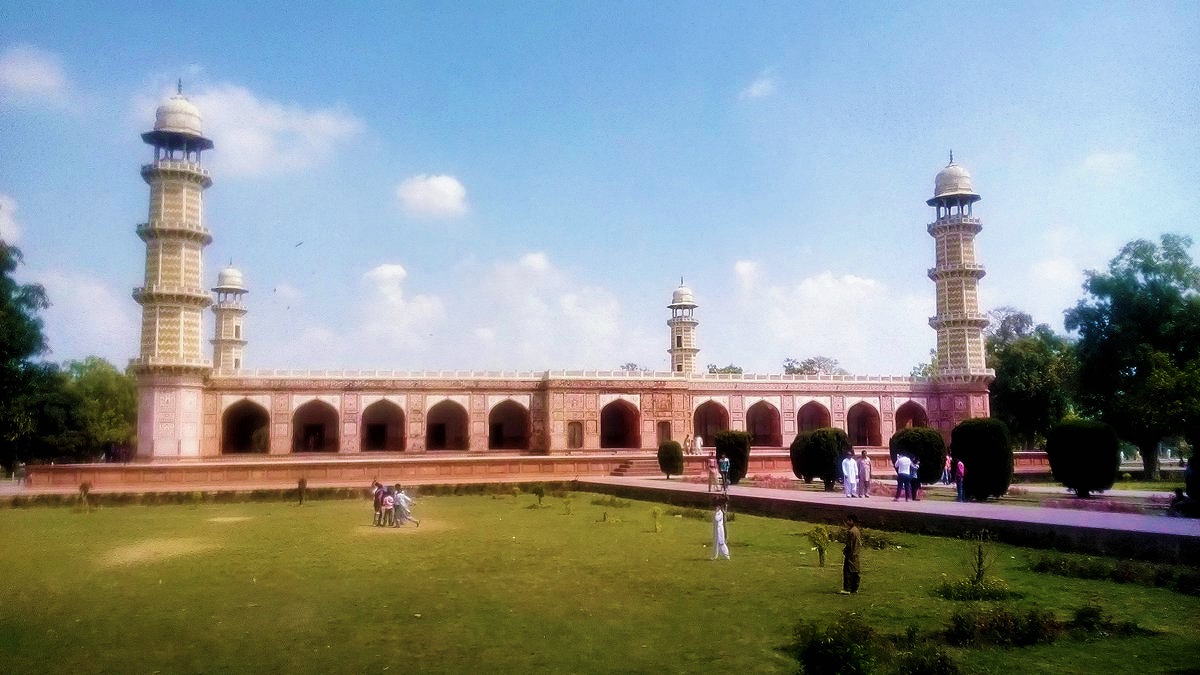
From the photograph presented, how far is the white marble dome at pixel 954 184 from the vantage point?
40125 millimetres

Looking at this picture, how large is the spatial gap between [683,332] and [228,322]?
24660 mm

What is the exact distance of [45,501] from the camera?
72.2 ft

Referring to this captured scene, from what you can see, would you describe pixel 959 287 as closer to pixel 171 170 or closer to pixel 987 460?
pixel 987 460

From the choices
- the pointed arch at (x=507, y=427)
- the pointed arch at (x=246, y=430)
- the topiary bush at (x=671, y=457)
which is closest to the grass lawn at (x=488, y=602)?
the topiary bush at (x=671, y=457)

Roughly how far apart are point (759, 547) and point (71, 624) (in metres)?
8.75

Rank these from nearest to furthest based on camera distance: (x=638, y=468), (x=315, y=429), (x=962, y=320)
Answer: (x=638, y=468) → (x=962, y=320) → (x=315, y=429)

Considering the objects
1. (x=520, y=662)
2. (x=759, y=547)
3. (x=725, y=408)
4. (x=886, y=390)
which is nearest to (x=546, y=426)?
(x=725, y=408)

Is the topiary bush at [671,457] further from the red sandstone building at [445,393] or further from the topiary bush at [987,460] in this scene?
the topiary bush at [987,460]

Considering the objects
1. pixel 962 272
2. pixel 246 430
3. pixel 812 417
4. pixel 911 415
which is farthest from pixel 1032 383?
pixel 246 430

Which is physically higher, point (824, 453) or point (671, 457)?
point (824, 453)

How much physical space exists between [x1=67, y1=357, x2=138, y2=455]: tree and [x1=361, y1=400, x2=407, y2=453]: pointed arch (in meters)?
11.6

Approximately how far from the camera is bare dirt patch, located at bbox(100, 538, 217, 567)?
489 inches

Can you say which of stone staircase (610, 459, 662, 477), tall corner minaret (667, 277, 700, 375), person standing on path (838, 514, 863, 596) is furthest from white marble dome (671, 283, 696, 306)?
person standing on path (838, 514, 863, 596)

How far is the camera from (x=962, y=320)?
3956 cm
